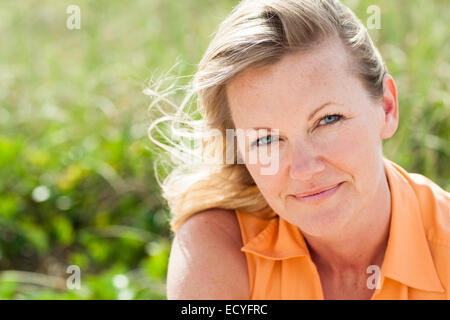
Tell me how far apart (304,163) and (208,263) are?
0.50 meters

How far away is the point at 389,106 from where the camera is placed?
1.97 metres

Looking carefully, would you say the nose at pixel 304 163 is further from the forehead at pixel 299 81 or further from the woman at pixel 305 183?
the forehead at pixel 299 81

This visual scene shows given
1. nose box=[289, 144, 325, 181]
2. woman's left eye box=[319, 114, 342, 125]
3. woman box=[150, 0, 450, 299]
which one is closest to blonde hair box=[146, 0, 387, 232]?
woman box=[150, 0, 450, 299]

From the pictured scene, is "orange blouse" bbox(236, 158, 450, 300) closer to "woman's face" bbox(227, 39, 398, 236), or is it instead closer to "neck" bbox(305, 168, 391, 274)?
"neck" bbox(305, 168, 391, 274)

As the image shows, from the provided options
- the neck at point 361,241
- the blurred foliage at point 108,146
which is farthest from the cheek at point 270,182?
the blurred foliage at point 108,146

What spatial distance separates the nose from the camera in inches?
68.7

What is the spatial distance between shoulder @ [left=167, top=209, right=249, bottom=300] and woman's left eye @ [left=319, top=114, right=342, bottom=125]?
1.81 ft

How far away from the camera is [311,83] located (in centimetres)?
176

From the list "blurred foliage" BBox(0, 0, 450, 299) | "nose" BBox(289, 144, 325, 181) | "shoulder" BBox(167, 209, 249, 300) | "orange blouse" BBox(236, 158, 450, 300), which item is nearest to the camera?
A: "nose" BBox(289, 144, 325, 181)

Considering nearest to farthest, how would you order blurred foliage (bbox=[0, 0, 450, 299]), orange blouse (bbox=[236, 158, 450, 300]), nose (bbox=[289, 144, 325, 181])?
nose (bbox=[289, 144, 325, 181]) → orange blouse (bbox=[236, 158, 450, 300]) → blurred foliage (bbox=[0, 0, 450, 299])

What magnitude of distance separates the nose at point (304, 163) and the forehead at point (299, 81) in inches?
4.4

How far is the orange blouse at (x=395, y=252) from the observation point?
1.87 meters

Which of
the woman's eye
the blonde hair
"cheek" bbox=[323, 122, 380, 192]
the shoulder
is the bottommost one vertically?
the shoulder

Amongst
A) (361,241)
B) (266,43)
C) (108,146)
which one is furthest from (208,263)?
(108,146)
